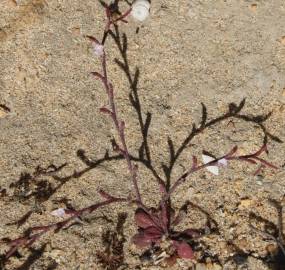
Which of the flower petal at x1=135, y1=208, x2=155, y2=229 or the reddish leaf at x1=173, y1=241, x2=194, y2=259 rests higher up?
the flower petal at x1=135, y1=208, x2=155, y2=229

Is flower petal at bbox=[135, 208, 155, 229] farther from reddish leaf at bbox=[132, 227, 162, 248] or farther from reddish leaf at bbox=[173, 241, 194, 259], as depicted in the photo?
reddish leaf at bbox=[173, 241, 194, 259]

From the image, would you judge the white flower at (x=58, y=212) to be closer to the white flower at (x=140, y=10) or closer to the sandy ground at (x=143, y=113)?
the sandy ground at (x=143, y=113)

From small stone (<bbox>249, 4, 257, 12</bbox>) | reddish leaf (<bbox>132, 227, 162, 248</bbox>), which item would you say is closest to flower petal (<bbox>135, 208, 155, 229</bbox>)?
reddish leaf (<bbox>132, 227, 162, 248</bbox>)

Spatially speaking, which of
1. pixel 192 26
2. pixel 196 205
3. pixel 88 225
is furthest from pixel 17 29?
pixel 196 205

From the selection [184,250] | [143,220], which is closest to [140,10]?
[143,220]

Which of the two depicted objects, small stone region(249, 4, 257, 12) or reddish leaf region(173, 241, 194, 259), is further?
small stone region(249, 4, 257, 12)

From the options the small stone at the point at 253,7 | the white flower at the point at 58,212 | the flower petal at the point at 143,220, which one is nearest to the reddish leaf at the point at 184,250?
the flower petal at the point at 143,220

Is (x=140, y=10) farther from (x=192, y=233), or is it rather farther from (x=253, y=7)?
(x=192, y=233)
